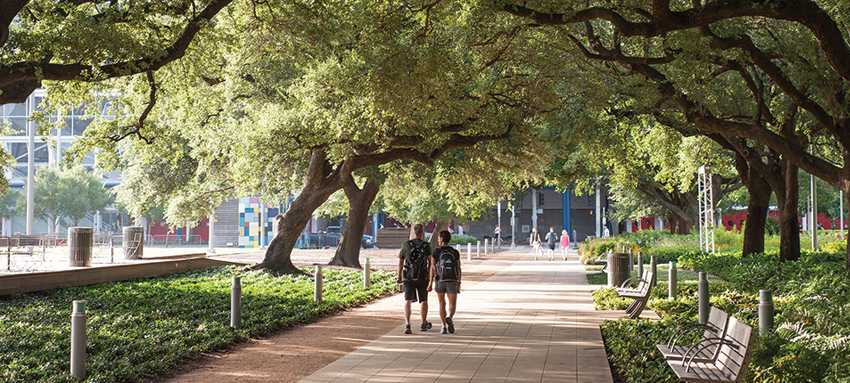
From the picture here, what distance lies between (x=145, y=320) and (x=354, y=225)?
16.1 meters

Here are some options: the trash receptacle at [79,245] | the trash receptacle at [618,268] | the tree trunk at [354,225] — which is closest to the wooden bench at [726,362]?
the trash receptacle at [618,268]

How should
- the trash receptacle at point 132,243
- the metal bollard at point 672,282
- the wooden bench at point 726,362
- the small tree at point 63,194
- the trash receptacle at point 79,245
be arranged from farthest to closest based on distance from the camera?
the small tree at point 63,194
the trash receptacle at point 132,243
the trash receptacle at point 79,245
the metal bollard at point 672,282
the wooden bench at point 726,362

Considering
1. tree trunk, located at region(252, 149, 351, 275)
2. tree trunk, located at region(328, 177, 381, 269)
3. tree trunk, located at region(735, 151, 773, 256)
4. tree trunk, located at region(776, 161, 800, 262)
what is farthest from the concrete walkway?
tree trunk, located at region(328, 177, 381, 269)

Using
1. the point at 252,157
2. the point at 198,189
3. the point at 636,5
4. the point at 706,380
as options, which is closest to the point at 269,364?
the point at 706,380

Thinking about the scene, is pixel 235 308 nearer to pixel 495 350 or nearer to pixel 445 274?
pixel 445 274

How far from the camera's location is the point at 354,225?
27031mm

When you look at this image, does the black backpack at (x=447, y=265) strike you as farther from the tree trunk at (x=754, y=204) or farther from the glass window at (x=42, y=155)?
the glass window at (x=42, y=155)

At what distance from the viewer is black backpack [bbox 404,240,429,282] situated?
33.4 feet

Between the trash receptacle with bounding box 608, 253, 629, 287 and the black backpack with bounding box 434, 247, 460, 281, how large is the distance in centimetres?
773

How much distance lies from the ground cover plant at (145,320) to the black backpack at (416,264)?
256 cm

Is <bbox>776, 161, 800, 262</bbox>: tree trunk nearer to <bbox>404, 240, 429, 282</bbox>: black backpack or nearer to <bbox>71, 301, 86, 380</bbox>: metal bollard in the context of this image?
<bbox>404, 240, 429, 282</bbox>: black backpack

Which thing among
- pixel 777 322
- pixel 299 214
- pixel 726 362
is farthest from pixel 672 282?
pixel 299 214

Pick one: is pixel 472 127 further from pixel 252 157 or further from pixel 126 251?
pixel 126 251

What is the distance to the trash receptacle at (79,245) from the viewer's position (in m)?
18.0
